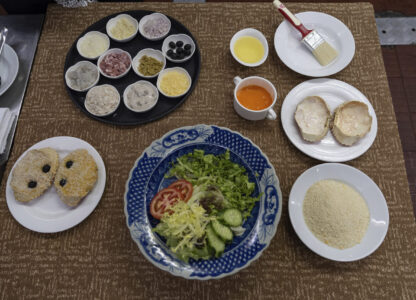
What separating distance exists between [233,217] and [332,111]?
91cm

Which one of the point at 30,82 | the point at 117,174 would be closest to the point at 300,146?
the point at 117,174

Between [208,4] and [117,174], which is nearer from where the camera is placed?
[117,174]

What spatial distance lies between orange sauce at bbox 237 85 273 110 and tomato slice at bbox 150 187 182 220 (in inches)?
25.5

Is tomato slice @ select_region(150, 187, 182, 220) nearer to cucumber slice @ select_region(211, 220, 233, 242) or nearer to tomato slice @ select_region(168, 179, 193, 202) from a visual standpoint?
tomato slice @ select_region(168, 179, 193, 202)

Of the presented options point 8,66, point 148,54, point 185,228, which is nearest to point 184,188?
point 185,228

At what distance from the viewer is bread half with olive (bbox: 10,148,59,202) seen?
4.95 feet

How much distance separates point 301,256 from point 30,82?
1933 millimetres

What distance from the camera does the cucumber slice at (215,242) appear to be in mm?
1322

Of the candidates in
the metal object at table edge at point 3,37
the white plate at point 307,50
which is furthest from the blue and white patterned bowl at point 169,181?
the metal object at table edge at point 3,37

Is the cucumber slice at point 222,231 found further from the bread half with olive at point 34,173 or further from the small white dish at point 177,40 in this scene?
the small white dish at point 177,40

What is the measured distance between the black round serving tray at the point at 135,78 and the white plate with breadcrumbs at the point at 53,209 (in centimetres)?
27

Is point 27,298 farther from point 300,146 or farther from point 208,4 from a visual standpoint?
point 208,4

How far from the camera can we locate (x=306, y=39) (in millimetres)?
1826

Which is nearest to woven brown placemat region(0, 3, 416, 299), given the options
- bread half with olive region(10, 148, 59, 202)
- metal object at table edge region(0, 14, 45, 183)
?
metal object at table edge region(0, 14, 45, 183)
